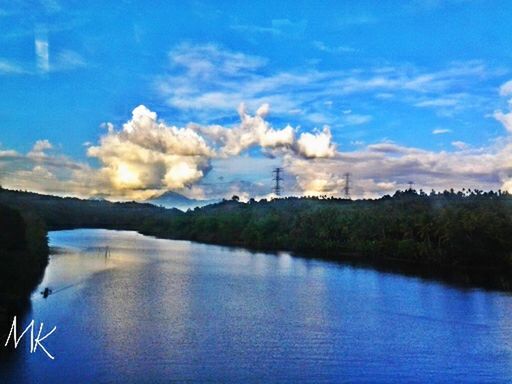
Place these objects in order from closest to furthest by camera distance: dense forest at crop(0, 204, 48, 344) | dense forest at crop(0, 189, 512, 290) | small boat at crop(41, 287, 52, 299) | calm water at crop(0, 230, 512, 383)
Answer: calm water at crop(0, 230, 512, 383) < dense forest at crop(0, 204, 48, 344) < small boat at crop(41, 287, 52, 299) < dense forest at crop(0, 189, 512, 290)

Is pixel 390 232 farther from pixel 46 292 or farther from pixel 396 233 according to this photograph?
pixel 46 292

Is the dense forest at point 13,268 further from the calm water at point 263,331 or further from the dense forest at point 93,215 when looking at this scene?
the dense forest at point 93,215

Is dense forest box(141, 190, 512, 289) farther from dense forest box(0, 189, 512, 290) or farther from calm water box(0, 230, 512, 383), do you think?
calm water box(0, 230, 512, 383)

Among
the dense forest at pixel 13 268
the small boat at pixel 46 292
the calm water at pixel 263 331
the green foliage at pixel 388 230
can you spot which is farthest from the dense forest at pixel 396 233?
the dense forest at pixel 13 268

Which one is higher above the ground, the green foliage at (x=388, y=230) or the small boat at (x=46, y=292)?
the green foliage at (x=388, y=230)

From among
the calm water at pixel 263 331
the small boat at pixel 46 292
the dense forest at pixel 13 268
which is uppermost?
the dense forest at pixel 13 268

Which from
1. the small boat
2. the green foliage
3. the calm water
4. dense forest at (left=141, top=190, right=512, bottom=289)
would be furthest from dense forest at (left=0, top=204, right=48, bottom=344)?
the green foliage

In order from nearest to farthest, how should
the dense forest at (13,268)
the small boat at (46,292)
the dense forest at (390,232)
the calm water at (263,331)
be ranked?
1. the calm water at (263,331)
2. the dense forest at (13,268)
3. the small boat at (46,292)
4. the dense forest at (390,232)

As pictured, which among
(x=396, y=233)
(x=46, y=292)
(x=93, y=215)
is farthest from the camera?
(x=93, y=215)

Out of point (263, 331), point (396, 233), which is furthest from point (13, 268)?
point (396, 233)
